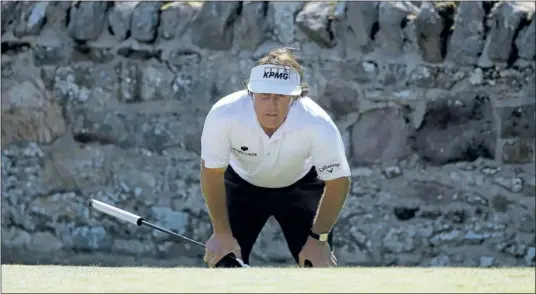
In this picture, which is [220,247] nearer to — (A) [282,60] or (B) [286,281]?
(A) [282,60]

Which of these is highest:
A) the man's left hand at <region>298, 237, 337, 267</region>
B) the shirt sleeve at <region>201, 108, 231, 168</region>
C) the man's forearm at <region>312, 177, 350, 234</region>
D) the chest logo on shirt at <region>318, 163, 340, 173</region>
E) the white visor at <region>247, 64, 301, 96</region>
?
the white visor at <region>247, 64, 301, 96</region>

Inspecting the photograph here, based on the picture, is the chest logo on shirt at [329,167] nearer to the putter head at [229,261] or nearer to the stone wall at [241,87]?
the putter head at [229,261]

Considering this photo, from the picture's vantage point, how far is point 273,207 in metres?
5.16

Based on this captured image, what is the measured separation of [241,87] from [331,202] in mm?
1185

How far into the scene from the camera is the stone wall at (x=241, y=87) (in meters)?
5.68

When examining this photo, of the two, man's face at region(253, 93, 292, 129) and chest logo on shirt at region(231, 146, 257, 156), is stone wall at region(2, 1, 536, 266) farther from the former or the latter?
man's face at region(253, 93, 292, 129)

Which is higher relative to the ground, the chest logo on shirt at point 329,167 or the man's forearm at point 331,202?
the chest logo on shirt at point 329,167

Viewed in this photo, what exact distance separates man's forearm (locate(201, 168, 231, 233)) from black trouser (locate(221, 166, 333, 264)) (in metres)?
0.33

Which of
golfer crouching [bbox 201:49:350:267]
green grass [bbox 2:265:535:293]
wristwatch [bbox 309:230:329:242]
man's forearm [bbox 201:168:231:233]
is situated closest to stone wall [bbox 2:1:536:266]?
golfer crouching [bbox 201:49:350:267]

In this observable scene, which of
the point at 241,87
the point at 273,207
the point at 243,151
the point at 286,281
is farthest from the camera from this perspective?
the point at 241,87

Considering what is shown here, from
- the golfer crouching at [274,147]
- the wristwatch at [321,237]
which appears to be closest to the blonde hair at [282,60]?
the golfer crouching at [274,147]

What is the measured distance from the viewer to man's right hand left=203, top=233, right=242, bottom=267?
4734mm

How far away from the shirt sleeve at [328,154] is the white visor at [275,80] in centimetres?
→ 18

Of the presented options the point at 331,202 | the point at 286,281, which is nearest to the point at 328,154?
the point at 331,202
